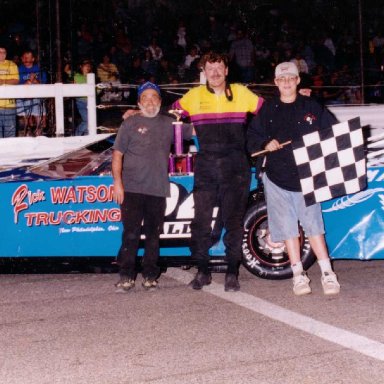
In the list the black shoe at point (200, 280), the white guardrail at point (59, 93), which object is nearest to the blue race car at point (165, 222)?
the black shoe at point (200, 280)

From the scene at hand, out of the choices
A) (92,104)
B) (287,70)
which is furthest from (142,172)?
(92,104)

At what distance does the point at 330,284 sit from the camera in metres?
6.04

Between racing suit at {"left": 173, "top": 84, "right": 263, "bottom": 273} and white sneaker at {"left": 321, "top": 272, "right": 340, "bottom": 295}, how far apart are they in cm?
66

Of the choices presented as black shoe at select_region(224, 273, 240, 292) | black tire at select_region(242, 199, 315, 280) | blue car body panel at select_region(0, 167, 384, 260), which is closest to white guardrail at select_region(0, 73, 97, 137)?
blue car body panel at select_region(0, 167, 384, 260)

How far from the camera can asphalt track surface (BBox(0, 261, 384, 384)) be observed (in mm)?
4383

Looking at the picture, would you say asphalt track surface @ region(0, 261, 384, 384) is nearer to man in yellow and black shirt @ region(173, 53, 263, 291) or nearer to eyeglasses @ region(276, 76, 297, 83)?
man in yellow and black shirt @ region(173, 53, 263, 291)

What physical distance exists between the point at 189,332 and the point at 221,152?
1514 mm

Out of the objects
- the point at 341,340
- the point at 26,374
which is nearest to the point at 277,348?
the point at 341,340

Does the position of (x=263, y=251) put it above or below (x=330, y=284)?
above

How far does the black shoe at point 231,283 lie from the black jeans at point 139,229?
0.55 metres

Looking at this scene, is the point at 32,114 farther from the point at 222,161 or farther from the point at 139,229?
the point at 222,161

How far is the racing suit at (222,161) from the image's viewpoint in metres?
6.09

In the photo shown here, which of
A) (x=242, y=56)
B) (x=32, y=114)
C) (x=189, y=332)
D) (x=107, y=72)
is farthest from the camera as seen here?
(x=242, y=56)

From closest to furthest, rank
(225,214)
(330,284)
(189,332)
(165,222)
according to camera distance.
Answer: (189,332)
(330,284)
(225,214)
(165,222)
